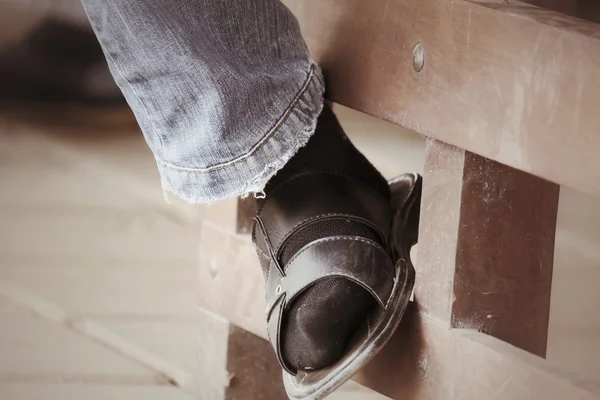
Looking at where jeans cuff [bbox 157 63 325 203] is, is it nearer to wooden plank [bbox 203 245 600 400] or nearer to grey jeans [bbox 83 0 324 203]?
grey jeans [bbox 83 0 324 203]

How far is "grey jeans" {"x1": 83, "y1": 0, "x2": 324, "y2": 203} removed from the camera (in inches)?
25.2

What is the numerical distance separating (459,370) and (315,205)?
0.18 metres

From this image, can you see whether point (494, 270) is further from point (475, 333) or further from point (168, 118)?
point (168, 118)

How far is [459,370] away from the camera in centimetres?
69

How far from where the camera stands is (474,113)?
619 mm

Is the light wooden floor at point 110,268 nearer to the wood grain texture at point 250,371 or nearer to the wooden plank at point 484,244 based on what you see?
the wood grain texture at point 250,371

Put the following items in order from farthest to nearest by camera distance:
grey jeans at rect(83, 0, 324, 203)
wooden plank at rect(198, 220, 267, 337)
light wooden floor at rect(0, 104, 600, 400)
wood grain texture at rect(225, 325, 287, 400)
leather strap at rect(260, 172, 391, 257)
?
light wooden floor at rect(0, 104, 600, 400)
wood grain texture at rect(225, 325, 287, 400)
wooden plank at rect(198, 220, 267, 337)
leather strap at rect(260, 172, 391, 257)
grey jeans at rect(83, 0, 324, 203)

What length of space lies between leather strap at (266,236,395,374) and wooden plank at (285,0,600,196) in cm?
11

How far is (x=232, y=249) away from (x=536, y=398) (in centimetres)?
44

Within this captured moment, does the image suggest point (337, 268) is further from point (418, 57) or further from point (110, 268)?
point (110, 268)

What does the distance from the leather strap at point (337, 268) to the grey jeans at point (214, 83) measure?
8cm

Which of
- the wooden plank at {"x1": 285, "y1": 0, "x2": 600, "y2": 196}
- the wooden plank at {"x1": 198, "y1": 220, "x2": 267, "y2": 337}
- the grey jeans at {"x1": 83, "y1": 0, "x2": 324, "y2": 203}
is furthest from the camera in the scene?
the wooden plank at {"x1": 198, "y1": 220, "x2": 267, "y2": 337}

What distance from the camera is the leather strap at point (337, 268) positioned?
70cm

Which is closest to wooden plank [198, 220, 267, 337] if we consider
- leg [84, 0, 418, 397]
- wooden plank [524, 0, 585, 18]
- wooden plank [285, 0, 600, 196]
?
leg [84, 0, 418, 397]
